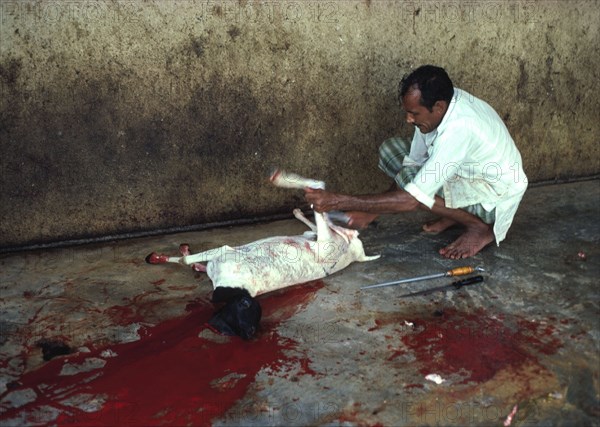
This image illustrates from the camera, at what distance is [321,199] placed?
3.62m

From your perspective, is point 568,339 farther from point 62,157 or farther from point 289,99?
point 62,157

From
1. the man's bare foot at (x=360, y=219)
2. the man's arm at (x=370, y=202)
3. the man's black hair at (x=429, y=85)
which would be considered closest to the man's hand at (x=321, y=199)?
the man's arm at (x=370, y=202)

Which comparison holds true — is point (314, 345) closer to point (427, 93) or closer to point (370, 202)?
point (370, 202)

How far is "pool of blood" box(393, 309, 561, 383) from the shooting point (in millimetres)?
2957

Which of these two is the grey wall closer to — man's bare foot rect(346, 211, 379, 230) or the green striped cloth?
the green striped cloth

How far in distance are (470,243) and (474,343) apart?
1179 millimetres

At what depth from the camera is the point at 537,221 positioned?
4820 millimetres

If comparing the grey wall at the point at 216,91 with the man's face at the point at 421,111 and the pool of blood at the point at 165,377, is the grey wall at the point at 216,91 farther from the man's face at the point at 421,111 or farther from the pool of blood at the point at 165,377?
the pool of blood at the point at 165,377

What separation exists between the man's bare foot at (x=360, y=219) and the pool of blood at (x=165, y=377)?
1.11 meters

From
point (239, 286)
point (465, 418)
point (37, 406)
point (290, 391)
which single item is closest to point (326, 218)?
point (239, 286)

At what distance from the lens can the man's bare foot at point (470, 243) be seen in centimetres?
419

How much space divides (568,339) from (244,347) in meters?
1.54

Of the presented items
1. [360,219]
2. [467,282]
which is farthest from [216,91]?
[467,282]

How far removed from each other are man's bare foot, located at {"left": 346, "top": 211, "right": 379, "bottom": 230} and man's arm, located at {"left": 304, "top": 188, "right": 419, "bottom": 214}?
1.55ft
